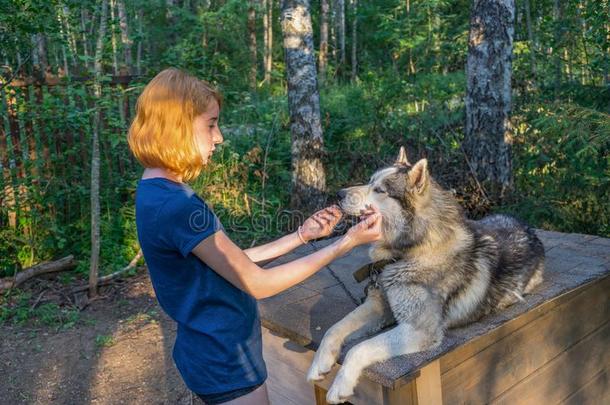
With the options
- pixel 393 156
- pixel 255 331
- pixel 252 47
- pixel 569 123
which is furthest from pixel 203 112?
pixel 252 47

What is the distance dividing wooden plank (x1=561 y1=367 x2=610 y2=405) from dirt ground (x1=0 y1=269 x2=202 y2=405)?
2387 mm

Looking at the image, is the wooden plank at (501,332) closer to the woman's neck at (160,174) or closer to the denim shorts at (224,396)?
the denim shorts at (224,396)

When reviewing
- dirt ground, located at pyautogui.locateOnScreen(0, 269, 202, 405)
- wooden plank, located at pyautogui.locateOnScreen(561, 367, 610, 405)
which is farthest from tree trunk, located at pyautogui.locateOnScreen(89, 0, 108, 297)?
wooden plank, located at pyautogui.locateOnScreen(561, 367, 610, 405)

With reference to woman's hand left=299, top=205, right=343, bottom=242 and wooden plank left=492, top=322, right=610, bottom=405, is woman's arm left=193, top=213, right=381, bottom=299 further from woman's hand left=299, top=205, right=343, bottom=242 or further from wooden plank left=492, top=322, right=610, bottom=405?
wooden plank left=492, top=322, right=610, bottom=405

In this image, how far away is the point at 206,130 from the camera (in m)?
1.75

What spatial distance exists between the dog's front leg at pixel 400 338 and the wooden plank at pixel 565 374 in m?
0.56

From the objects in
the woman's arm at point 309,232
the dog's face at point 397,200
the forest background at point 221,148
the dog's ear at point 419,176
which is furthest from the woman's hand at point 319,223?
the forest background at point 221,148

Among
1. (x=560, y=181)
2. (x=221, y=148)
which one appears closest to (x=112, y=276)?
(x=221, y=148)

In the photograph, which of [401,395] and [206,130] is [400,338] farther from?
[206,130]

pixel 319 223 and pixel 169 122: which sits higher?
pixel 169 122

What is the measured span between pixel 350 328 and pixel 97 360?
2.72 meters

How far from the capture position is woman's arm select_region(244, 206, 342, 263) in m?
2.13

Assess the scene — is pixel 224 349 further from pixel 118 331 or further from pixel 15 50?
pixel 15 50

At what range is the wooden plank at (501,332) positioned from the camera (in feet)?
6.89
